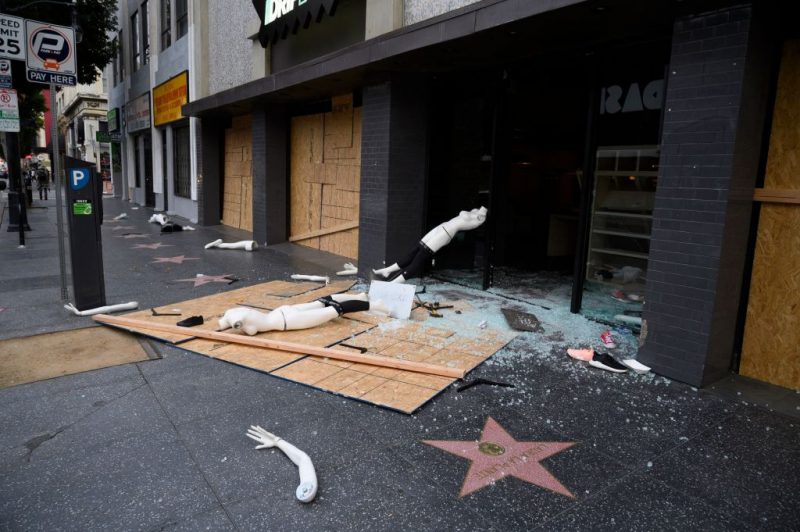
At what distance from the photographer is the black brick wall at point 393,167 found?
823 centimetres

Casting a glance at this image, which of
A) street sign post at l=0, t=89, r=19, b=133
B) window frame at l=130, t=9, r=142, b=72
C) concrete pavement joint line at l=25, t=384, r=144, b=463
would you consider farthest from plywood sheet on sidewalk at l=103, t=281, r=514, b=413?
window frame at l=130, t=9, r=142, b=72

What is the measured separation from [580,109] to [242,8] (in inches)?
332

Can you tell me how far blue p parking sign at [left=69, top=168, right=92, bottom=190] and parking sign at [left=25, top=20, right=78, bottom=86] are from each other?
4.56 ft

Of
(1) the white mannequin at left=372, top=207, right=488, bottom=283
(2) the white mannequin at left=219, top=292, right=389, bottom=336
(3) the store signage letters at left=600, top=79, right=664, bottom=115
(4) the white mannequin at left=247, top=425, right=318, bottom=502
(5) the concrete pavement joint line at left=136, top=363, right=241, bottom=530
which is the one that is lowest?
(5) the concrete pavement joint line at left=136, top=363, right=241, bottom=530

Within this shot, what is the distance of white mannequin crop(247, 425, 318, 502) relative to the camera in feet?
9.56

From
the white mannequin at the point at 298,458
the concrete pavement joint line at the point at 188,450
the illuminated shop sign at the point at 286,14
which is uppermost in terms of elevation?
the illuminated shop sign at the point at 286,14

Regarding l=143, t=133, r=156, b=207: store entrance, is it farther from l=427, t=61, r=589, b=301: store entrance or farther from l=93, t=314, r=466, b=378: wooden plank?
l=93, t=314, r=466, b=378: wooden plank

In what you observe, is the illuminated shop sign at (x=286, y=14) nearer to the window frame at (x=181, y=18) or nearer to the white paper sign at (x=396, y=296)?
the white paper sign at (x=396, y=296)

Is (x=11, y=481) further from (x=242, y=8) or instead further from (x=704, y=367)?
(x=242, y=8)

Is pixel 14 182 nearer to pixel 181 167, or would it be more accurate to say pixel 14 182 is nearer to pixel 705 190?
pixel 181 167

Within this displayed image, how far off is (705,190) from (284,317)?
4.22 metres

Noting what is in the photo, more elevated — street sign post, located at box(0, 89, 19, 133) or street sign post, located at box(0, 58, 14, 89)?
street sign post, located at box(0, 58, 14, 89)

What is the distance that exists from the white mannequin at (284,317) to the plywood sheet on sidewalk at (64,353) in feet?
2.87

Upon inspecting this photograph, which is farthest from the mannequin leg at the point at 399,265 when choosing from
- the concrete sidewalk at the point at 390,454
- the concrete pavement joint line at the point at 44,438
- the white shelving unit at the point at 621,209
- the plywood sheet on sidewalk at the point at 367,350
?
the concrete pavement joint line at the point at 44,438
